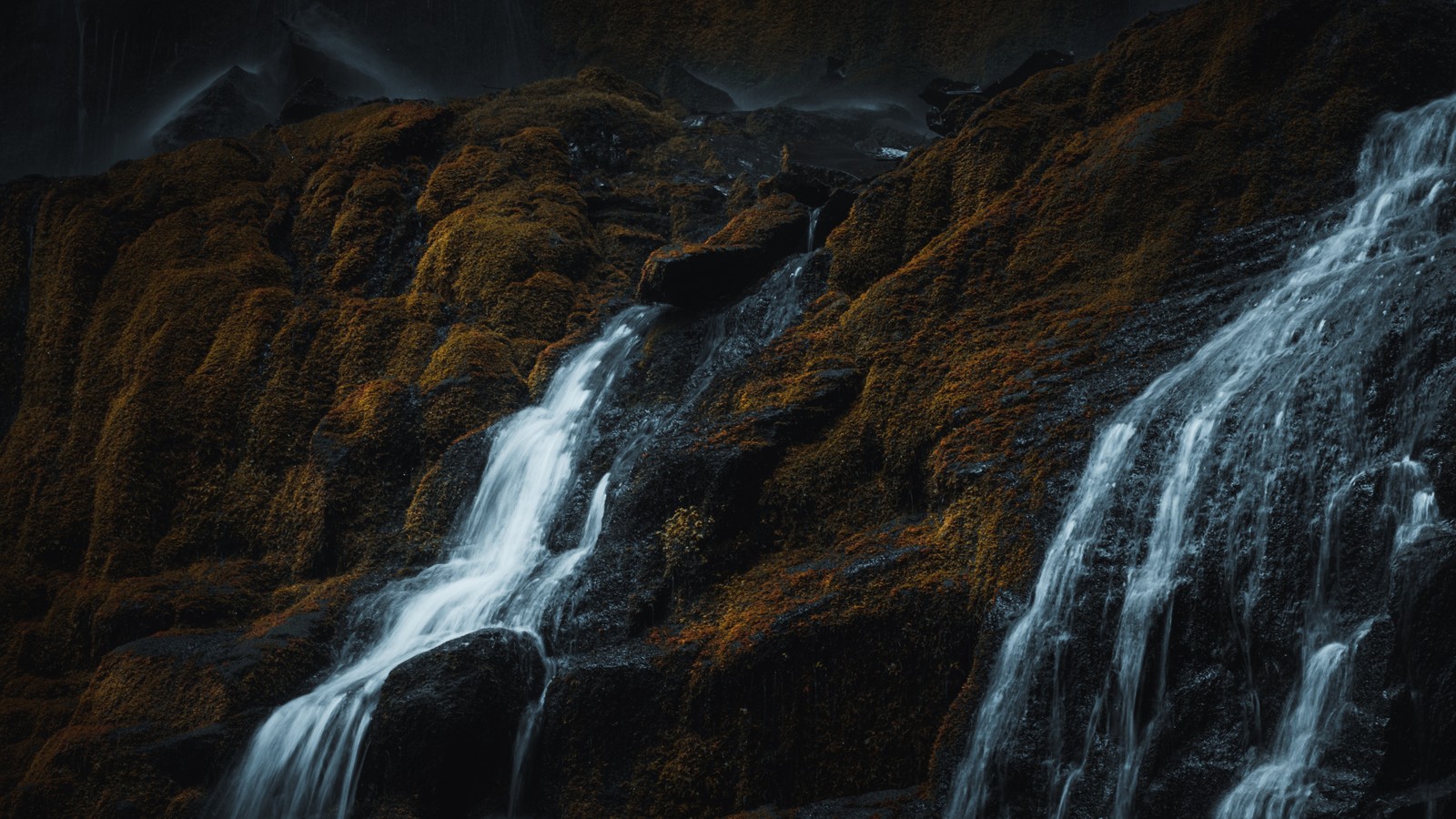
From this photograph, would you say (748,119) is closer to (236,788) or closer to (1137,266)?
(1137,266)

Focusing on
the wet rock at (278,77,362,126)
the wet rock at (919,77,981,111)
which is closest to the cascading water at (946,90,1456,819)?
the wet rock at (919,77,981,111)

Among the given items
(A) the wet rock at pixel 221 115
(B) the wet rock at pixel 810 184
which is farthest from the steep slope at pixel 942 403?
(A) the wet rock at pixel 221 115

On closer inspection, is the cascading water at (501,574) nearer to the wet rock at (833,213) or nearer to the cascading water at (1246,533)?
the wet rock at (833,213)

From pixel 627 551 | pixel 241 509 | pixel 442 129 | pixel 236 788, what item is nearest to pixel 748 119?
pixel 442 129

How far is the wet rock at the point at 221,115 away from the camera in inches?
1156

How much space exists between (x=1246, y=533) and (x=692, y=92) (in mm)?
27506

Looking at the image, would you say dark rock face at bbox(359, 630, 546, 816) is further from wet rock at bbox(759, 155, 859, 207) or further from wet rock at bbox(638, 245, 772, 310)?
wet rock at bbox(759, 155, 859, 207)

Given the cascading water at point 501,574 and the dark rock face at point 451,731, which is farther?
the cascading water at point 501,574

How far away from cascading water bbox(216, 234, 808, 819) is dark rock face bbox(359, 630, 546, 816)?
0.57 ft

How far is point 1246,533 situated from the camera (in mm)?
6344

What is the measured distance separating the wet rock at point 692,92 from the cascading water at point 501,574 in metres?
17.5

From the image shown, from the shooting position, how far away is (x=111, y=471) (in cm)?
1471

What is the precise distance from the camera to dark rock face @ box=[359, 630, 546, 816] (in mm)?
8625

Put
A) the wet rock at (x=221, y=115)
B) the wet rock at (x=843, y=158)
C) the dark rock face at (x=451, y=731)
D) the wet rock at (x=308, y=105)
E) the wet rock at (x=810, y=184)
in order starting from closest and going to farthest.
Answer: the dark rock face at (x=451, y=731) → the wet rock at (x=810, y=184) → the wet rock at (x=843, y=158) → the wet rock at (x=308, y=105) → the wet rock at (x=221, y=115)
